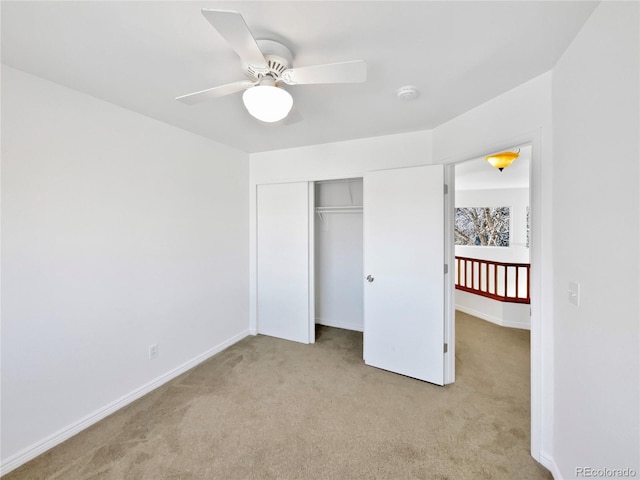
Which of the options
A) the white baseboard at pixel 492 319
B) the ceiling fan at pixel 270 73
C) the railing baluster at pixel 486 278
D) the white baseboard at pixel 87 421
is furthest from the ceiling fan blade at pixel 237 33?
the white baseboard at pixel 492 319

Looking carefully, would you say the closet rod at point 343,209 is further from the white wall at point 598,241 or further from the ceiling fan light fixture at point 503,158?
the white wall at point 598,241

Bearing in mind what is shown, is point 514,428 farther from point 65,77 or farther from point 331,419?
point 65,77

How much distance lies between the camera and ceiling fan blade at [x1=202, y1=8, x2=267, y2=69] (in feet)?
2.93

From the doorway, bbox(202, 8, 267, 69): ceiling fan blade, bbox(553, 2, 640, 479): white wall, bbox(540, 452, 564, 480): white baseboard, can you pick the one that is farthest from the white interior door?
bbox(202, 8, 267, 69): ceiling fan blade

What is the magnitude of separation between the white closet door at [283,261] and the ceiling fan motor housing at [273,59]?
181cm

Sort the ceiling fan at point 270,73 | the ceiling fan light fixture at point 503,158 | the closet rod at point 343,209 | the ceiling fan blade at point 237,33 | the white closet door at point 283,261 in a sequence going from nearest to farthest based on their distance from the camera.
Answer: the ceiling fan blade at point 237,33, the ceiling fan at point 270,73, the ceiling fan light fixture at point 503,158, the white closet door at point 283,261, the closet rod at point 343,209

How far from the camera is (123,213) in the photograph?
6.95 ft

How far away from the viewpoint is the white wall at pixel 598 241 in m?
0.95

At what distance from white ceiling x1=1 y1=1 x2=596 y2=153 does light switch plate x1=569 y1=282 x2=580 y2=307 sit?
3.94ft

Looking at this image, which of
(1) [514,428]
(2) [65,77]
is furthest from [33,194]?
(1) [514,428]

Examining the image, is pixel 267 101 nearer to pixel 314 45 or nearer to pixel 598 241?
pixel 314 45

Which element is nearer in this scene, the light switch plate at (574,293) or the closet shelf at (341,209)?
the light switch plate at (574,293)

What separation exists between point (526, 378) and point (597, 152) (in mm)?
2275

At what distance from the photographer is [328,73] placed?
4.05ft
